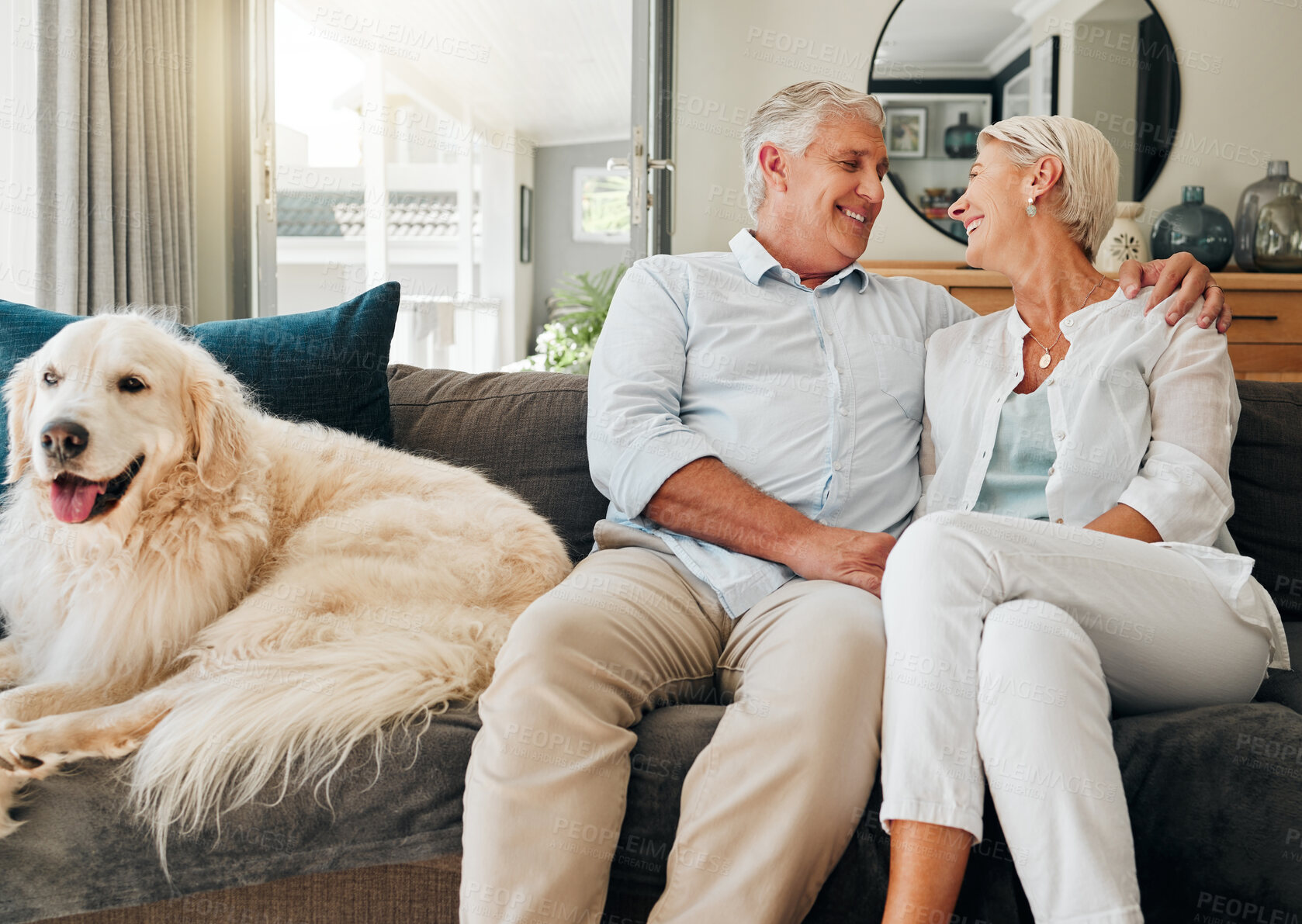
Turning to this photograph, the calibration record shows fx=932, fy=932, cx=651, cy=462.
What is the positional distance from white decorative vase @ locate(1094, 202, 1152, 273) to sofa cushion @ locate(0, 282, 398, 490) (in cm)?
256

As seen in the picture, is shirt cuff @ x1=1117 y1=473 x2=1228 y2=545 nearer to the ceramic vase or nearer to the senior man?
the senior man

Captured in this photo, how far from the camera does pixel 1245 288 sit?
2930 mm

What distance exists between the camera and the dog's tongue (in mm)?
1238

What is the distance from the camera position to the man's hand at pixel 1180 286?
1474 mm

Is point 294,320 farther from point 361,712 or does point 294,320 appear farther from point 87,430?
point 361,712

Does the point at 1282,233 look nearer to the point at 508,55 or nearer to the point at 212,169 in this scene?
the point at 508,55

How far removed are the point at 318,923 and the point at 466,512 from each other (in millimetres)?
592

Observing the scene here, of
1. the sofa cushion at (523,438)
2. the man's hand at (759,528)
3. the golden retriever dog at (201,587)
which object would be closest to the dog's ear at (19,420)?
the golden retriever dog at (201,587)

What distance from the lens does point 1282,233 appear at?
307 centimetres

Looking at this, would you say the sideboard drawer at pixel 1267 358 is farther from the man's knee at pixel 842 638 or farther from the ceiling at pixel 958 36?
the man's knee at pixel 842 638

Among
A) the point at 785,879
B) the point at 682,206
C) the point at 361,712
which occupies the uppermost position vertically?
the point at 682,206

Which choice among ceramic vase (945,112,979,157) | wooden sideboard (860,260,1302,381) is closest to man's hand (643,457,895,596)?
wooden sideboard (860,260,1302,381)

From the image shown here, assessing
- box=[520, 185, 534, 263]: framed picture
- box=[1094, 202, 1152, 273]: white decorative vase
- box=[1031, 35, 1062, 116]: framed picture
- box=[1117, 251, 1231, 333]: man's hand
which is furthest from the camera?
box=[520, 185, 534, 263]: framed picture

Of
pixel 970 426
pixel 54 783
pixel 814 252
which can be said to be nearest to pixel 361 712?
pixel 54 783
